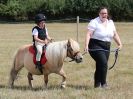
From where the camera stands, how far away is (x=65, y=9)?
65.1 meters

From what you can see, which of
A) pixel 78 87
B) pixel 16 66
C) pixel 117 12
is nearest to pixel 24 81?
pixel 16 66

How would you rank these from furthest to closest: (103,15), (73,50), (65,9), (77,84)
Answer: (65,9) < (77,84) < (103,15) < (73,50)

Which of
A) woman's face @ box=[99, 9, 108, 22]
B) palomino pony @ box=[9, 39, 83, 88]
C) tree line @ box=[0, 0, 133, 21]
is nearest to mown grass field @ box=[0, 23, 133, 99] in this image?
palomino pony @ box=[9, 39, 83, 88]

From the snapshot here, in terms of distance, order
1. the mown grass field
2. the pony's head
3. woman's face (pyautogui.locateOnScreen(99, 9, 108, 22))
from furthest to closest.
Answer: woman's face (pyautogui.locateOnScreen(99, 9, 108, 22)), the pony's head, the mown grass field

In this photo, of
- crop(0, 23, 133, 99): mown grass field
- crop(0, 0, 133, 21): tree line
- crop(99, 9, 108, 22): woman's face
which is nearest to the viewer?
crop(0, 23, 133, 99): mown grass field

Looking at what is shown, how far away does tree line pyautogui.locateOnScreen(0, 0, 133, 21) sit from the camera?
208ft

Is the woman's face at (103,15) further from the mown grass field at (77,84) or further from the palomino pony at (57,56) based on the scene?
the mown grass field at (77,84)

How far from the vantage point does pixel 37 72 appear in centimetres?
948

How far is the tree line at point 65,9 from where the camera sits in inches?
2494

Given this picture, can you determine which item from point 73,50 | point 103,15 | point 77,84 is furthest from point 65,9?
point 73,50

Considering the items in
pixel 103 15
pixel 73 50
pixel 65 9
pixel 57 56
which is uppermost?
pixel 103 15

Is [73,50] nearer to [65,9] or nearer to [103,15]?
[103,15]

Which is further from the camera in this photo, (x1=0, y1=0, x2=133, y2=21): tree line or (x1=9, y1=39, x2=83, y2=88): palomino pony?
(x1=0, y1=0, x2=133, y2=21): tree line

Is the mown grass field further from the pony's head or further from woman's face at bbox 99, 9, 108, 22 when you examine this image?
woman's face at bbox 99, 9, 108, 22
